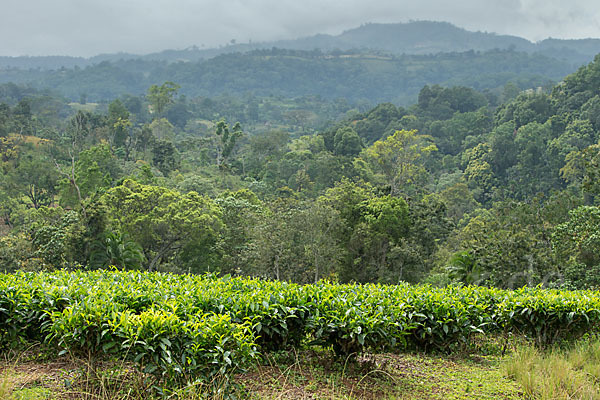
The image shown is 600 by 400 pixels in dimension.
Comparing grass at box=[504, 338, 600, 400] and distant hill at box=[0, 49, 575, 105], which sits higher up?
distant hill at box=[0, 49, 575, 105]

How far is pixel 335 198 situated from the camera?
63.4ft

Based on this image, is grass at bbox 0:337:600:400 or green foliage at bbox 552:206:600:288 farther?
green foliage at bbox 552:206:600:288

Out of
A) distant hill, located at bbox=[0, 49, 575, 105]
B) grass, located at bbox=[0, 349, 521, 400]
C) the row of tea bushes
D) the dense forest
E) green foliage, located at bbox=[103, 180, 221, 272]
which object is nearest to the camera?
the row of tea bushes

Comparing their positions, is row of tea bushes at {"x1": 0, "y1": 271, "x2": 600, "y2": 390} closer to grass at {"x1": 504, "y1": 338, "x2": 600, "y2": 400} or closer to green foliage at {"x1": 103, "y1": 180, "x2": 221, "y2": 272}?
grass at {"x1": 504, "y1": 338, "x2": 600, "y2": 400}

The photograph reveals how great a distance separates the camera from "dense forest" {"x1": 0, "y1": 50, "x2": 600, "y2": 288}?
15.1 meters

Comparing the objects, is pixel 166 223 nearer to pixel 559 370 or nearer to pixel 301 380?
pixel 301 380

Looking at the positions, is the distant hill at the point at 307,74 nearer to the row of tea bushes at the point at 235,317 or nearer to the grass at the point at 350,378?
the row of tea bushes at the point at 235,317

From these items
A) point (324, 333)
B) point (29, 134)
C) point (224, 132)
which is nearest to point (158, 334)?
point (324, 333)

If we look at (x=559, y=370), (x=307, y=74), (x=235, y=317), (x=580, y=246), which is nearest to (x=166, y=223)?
(x=580, y=246)

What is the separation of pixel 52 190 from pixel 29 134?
686 inches

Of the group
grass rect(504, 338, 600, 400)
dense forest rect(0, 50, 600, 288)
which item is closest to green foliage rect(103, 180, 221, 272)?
dense forest rect(0, 50, 600, 288)

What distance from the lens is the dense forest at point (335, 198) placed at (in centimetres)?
1514

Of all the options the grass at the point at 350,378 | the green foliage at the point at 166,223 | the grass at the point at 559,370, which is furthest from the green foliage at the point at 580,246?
the green foliage at the point at 166,223

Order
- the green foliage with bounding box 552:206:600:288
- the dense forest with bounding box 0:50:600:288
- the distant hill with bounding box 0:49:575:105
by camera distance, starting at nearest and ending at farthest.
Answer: the green foliage with bounding box 552:206:600:288 → the dense forest with bounding box 0:50:600:288 → the distant hill with bounding box 0:49:575:105
